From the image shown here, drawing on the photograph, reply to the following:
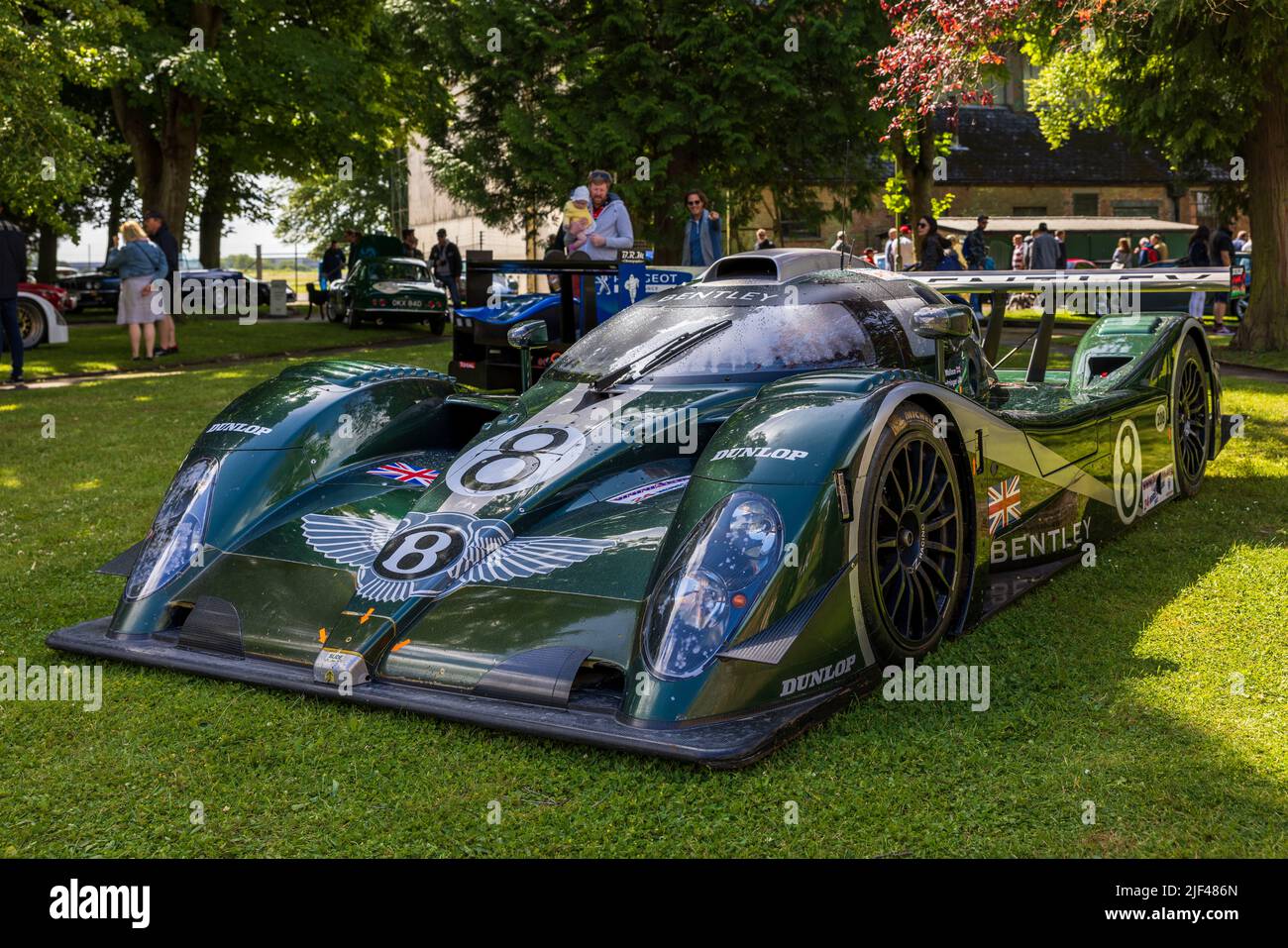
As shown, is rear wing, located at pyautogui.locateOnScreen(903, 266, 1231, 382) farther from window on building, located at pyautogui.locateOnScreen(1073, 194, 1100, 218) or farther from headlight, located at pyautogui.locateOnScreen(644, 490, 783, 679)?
window on building, located at pyautogui.locateOnScreen(1073, 194, 1100, 218)

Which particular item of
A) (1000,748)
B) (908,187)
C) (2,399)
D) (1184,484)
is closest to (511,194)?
(908,187)

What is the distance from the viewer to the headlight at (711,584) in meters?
3.89

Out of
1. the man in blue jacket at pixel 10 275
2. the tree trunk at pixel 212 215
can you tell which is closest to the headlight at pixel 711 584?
the man in blue jacket at pixel 10 275

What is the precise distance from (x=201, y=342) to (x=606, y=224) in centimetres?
1189

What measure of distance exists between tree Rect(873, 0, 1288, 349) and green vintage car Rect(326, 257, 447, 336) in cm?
1110

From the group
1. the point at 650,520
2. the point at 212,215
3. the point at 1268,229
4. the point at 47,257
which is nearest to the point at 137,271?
the point at 650,520

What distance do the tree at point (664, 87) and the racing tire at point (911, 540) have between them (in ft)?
53.9

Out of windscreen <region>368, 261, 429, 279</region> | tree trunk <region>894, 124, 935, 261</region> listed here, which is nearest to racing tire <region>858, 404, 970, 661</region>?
tree trunk <region>894, 124, 935, 261</region>

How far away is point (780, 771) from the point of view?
3.74m

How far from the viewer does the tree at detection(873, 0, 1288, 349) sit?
12609mm

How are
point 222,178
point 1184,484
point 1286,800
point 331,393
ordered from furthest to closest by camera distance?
point 222,178 < point 1184,484 < point 331,393 < point 1286,800

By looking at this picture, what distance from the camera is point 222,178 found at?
33.9 metres
